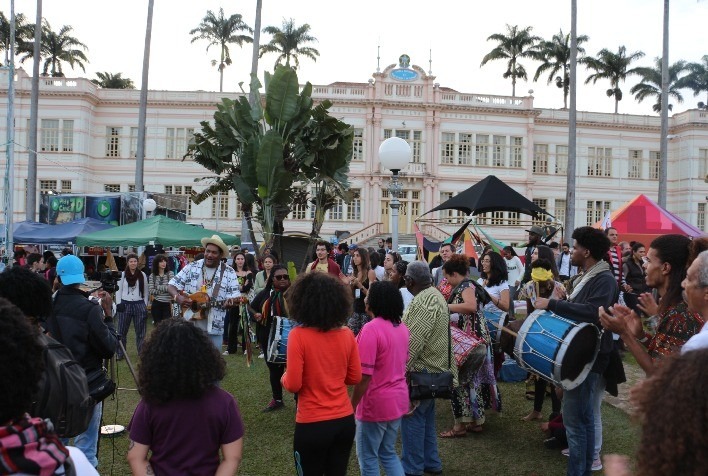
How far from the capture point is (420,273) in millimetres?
5133

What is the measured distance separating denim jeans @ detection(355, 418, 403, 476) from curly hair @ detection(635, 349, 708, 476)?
2.89m

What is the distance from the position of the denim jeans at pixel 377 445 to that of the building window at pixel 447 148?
36285mm

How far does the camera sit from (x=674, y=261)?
381cm

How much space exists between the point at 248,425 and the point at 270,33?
38.8 m

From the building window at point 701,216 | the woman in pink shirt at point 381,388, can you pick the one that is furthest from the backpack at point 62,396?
the building window at point 701,216

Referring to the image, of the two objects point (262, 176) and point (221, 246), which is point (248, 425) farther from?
point (262, 176)

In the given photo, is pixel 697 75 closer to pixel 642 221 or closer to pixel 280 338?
pixel 642 221

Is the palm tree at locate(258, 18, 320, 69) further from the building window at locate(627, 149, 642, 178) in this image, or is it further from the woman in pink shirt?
the woman in pink shirt

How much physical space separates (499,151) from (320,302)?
126 feet

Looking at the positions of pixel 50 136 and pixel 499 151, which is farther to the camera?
pixel 499 151

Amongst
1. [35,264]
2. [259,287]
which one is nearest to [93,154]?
[35,264]

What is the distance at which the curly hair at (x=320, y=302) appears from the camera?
3.59 m

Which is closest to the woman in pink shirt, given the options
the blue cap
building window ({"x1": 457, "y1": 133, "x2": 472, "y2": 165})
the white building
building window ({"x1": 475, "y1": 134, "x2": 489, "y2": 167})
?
the blue cap

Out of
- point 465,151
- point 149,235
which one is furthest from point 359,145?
point 149,235
